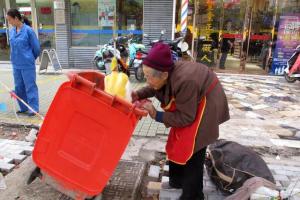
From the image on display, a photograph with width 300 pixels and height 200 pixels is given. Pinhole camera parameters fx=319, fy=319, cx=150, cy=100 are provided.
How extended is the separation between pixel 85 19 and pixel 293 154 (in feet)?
23.9

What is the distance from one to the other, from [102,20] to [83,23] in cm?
60

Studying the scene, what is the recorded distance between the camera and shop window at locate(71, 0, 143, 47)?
932 cm

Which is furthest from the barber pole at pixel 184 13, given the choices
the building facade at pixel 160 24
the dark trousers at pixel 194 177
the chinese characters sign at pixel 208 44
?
the dark trousers at pixel 194 177

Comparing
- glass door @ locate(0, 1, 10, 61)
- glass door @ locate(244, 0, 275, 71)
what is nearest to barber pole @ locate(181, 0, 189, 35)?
glass door @ locate(244, 0, 275, 71)

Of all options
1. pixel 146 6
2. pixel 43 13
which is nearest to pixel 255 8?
pixel 146 6

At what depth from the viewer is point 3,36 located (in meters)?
10.5

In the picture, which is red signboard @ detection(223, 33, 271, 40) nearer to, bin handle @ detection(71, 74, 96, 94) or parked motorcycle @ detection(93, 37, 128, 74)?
parked motorcycle @ detection(93, 37, 128, 74)

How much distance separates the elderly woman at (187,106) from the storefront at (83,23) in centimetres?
666

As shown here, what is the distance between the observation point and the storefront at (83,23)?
30.4 ft

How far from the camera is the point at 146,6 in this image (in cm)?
881

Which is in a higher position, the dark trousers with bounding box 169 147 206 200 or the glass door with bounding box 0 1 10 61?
the glass door with bounding box 0 1 10 61

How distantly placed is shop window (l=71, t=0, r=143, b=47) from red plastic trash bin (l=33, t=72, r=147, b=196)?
716 centimetres

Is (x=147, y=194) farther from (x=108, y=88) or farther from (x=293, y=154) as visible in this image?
(x=293, y=154)

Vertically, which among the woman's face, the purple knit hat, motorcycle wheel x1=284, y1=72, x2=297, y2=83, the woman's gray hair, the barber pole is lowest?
motorcycle wheel x1=284, y1=72, x2=297, y2=83
